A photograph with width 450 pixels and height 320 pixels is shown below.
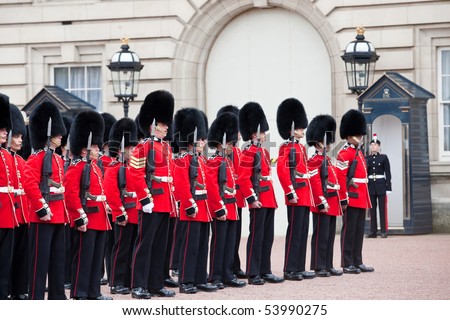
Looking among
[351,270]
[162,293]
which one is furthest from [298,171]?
[162,293]

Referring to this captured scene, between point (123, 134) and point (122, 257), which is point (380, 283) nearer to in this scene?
point (122, 257)

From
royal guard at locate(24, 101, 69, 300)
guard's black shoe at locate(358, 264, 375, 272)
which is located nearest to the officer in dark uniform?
guard's black shoe at locate(358, 264, 375, 272)

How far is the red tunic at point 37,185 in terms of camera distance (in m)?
8.17

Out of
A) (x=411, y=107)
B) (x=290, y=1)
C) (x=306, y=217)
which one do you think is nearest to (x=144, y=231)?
(x=306, y=217)

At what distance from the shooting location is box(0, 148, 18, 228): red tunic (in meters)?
8.16

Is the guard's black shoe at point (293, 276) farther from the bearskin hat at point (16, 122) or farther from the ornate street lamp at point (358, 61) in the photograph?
the ornate street lamp at point (358, 61)

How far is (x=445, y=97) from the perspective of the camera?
611 inches

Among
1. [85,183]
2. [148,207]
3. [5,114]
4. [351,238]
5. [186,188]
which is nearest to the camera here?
[5,114]

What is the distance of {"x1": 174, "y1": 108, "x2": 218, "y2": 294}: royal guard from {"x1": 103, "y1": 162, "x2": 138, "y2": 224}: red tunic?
1.44ft

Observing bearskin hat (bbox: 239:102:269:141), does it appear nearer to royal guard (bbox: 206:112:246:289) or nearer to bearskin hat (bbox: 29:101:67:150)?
royal guard (bbox: 206:112:246:289)

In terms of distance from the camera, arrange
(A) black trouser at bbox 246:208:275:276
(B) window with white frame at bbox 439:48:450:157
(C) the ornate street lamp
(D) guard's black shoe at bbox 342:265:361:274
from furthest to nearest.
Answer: (B) window with white frame at bbox 439:48:450:157
(C) the ornate street lamp
(D) guard's black shoe at bbox 342:265:361:274
(A) black trouser at bbox 246:208:275:276

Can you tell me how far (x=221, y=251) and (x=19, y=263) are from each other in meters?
1.78

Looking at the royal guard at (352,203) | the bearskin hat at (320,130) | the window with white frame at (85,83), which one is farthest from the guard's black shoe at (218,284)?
the window with white frame at (85,83)

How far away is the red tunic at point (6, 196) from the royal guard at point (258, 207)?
8.00 feet
